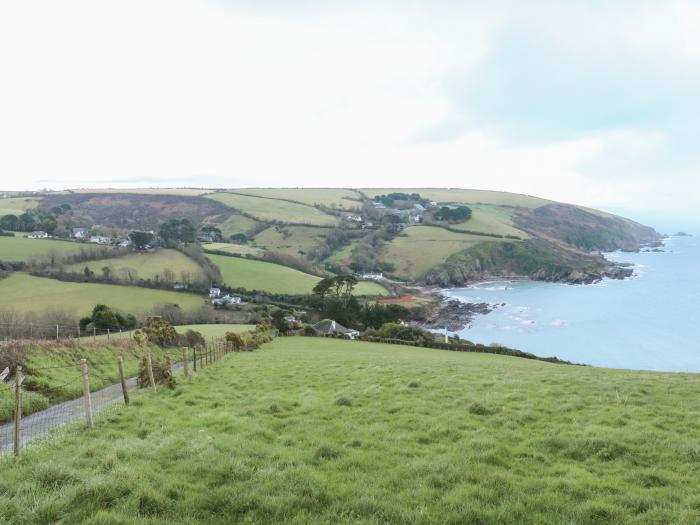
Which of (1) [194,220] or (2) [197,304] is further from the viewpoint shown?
(1) [194,220]

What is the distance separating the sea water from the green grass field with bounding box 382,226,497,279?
653 inches

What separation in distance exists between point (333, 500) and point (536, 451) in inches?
176

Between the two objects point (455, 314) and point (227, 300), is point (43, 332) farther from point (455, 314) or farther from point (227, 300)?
point (455, 314)

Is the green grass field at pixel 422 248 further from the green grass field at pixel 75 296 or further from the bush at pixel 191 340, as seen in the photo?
the bush at pixel 191 340

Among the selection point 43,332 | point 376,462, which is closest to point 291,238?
point 43,332

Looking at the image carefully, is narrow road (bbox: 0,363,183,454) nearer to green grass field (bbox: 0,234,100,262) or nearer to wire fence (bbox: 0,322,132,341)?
wire fence (bbox: 0,322,132,341)

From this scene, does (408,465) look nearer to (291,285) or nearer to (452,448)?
(452,448)

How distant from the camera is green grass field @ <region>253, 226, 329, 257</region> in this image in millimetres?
154875

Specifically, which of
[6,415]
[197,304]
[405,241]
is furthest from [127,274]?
[405,241]

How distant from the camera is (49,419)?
500 inches

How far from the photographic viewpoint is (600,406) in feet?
41.4

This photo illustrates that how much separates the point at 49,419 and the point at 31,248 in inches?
4103

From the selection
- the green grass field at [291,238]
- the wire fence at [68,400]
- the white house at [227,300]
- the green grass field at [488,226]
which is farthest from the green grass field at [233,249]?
the wire fence at [68,400]

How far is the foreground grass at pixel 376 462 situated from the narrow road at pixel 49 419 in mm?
1351
